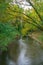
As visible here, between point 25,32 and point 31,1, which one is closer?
point 31,1

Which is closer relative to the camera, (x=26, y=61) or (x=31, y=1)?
(x=31, y=1)

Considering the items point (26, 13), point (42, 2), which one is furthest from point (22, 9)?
point (42, 2)

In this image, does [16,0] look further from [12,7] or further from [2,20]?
[2,20]

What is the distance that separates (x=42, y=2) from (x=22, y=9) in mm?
862

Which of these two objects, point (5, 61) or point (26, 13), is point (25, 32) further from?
point (5, 61)

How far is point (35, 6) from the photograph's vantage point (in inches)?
339

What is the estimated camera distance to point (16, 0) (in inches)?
356

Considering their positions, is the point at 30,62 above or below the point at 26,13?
below

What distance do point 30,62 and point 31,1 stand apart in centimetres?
547

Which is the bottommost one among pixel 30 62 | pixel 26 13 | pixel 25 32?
pixel 30 62

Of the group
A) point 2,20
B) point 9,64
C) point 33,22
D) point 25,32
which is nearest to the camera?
point 33,22

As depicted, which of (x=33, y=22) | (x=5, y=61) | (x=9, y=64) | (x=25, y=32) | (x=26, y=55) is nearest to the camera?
(x=33, y=22)

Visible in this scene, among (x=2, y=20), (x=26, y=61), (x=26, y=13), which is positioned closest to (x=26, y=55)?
(x=26, y=61)

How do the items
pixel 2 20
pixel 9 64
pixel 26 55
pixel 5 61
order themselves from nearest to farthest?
pixel 2 20 → pixel 9 64 → pixel 5 61 → pixel 26 55
